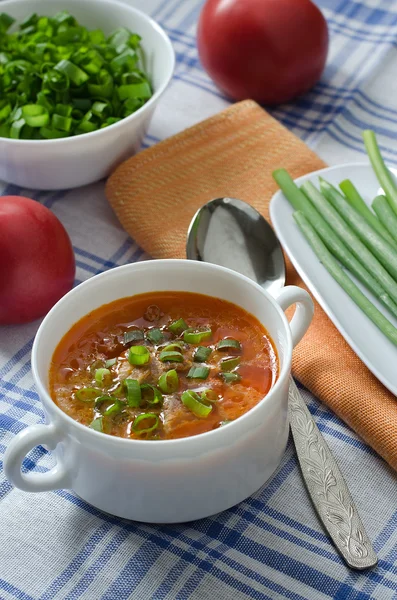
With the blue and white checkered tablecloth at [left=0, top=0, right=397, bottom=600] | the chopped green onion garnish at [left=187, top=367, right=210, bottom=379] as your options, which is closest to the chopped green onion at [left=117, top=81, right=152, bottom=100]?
the blue and white checkered tablecloth at [left=0, top=0, right=397, bottom=600]

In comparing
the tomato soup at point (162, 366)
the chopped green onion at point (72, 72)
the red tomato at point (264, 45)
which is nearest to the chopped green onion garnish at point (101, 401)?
the tomato soup at point (162, 366)

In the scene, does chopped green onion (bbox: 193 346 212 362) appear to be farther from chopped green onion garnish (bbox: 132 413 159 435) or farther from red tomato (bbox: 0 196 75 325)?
red tomato (bbox: 0 196 75 325)

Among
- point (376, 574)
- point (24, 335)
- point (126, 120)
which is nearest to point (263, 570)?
point (376, 574)

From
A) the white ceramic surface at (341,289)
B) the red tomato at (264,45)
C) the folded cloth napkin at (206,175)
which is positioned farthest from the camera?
the red tomato at (264,45)

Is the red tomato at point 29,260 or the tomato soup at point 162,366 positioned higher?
the tomato soup at point 162,366

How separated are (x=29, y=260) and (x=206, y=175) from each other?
0.50 meters

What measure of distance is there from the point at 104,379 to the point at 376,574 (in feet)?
1.48

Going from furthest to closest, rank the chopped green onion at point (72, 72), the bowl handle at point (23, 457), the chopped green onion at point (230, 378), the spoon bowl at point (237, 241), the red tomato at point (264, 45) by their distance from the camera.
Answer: the red tomato at point (264, 45) < the chopped green onion at point (72, 72) < the spoon bowl at point (237, 241) < the chopped green onion at point (230, 378) < the bowl handle at point (23, 457)

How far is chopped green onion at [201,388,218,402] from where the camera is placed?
3.51 ft

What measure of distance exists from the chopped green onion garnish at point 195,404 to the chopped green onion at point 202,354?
0.27ft

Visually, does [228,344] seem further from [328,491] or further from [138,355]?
[328,491]

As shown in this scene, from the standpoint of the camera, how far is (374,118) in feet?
6.35

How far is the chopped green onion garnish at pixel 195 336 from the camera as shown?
3.82ft

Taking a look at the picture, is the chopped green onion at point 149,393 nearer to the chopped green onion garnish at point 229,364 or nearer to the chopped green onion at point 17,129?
the chopped green onion garnish at point 229,364
